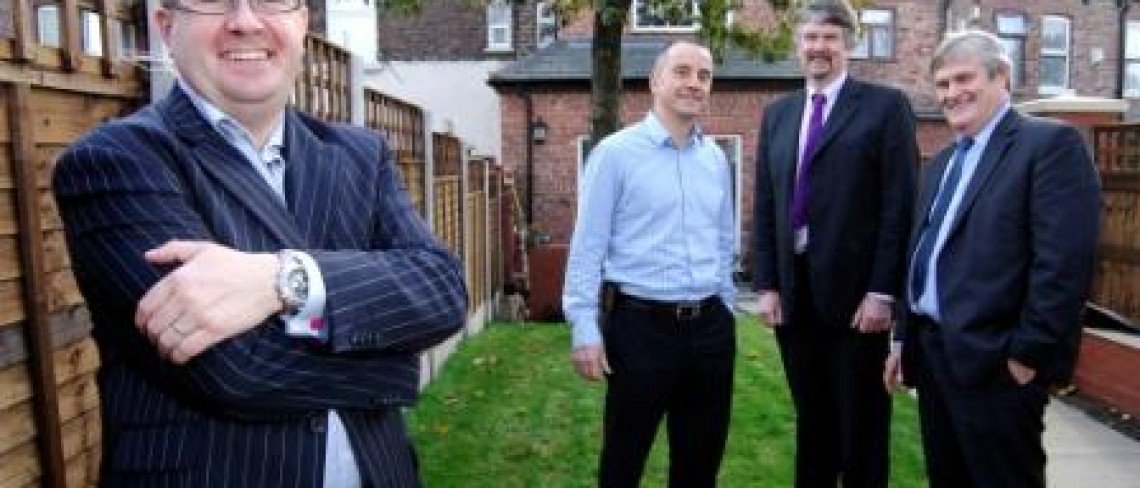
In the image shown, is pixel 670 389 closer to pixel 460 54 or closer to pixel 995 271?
pixel 995 271

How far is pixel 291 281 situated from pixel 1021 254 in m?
2.34

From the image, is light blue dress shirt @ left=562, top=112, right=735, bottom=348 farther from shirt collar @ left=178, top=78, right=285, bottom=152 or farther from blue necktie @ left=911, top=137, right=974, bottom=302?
shirt collar @ left=178, top=78, right=285, bottom=152

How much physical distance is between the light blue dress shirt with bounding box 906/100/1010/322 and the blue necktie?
0.02m

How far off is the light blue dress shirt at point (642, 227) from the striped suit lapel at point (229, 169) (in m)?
2.03

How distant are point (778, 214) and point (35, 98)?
2602 mm

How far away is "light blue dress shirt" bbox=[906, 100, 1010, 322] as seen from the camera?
3.21 m

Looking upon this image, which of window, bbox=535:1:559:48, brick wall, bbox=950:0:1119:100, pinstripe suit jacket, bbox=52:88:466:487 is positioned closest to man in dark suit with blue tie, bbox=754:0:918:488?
pinstripe suit jacket, bbox=52:88:466:487

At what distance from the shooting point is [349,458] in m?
1.62

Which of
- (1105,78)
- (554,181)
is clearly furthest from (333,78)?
(1105,78)

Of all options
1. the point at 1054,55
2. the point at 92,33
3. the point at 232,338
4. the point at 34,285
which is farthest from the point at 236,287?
the point at 1054,55

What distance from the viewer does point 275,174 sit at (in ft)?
5.56

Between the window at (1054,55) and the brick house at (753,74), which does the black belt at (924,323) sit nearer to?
the brick house at (753,74)

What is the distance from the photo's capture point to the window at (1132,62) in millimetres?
22125

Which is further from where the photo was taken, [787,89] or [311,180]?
[787,89]
